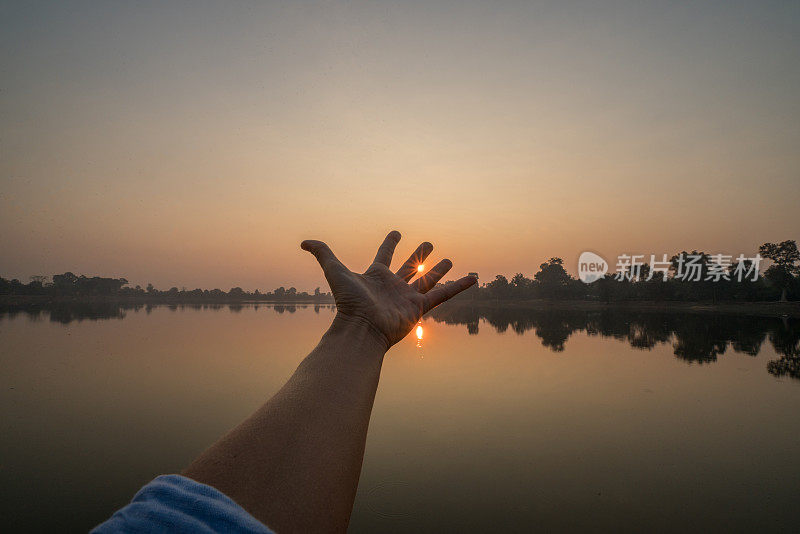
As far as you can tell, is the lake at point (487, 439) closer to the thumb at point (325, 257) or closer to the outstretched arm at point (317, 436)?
the outstretched arm at point (317, 436)

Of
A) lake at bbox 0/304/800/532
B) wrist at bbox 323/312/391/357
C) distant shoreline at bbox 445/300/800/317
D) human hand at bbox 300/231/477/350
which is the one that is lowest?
lake at bbox 0/304/800/532

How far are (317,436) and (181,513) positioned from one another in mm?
615

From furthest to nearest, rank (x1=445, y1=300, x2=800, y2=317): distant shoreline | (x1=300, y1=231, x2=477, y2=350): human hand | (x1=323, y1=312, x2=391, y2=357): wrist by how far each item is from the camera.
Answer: (x1=445, y1=300, x2=800, y2=317): distant shoreline, (x1=300, y1=231, x2=477, y2=350): human hand, (x1=323, y1=312, x2=391, y2=357): wrist

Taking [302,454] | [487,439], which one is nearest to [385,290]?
[302,454]

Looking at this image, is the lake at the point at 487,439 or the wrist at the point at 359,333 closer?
the wrist at the point at 359,333

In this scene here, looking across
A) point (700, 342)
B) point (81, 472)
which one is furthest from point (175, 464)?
point (700, 342)

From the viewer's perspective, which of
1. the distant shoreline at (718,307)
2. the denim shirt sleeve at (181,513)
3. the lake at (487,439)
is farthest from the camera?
the distant shoreline at (718,307)

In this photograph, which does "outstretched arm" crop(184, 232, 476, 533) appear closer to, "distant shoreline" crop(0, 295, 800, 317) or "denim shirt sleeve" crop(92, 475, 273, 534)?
"denim shirt sleeve" crop(92, 475, 273, 534)

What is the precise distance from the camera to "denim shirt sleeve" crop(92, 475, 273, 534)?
2.99ft

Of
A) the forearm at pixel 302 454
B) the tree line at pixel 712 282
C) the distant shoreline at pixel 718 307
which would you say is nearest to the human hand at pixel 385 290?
the forearm at pixel 302 454

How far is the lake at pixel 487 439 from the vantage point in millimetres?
6414

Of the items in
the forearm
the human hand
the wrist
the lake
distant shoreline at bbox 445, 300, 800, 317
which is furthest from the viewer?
distant shoreline at bbox 445, 300, 800, 317

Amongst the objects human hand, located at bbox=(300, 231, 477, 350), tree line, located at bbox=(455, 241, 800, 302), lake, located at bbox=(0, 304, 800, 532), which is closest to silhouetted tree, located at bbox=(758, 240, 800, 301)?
tree line, located at bbox=(455, 241, 800, 302)

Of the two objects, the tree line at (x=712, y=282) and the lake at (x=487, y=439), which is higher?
the tree line at (x=712, y=282)
